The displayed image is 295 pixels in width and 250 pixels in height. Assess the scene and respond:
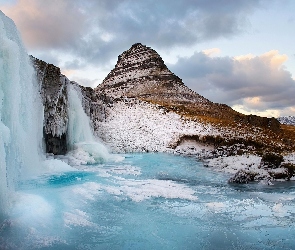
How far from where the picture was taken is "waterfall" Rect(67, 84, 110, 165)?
2915 centimetres

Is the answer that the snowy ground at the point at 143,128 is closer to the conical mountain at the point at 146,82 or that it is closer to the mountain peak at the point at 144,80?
the conical mountain at the point at 146,82

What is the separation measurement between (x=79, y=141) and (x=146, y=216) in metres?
23.4

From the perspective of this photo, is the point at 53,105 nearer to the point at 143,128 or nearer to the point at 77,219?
the point at 77,219

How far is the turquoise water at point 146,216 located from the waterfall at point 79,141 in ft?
32.9

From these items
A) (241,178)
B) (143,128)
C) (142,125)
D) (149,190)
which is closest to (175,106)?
(142,125)

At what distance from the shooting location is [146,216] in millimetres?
12164

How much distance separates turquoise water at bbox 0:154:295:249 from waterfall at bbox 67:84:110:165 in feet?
32.9

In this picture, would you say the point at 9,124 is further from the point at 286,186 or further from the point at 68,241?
the point at 286,186

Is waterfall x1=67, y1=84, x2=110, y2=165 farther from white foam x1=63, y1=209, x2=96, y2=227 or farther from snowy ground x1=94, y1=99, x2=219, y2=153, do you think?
white foam x1=63, y1=209, x2=96, y2=227

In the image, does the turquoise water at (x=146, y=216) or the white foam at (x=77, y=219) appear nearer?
the turquoise water at (x=146, y=216)

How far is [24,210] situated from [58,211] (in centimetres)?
129

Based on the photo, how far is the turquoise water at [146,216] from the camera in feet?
31.9

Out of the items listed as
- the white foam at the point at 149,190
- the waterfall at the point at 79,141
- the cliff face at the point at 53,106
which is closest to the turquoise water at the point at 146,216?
the white foam at the point at 149,190

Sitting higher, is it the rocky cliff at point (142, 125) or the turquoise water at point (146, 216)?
the rocky cliff at point (142, 125)
